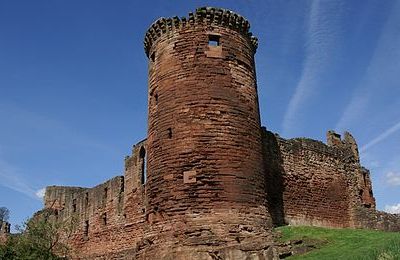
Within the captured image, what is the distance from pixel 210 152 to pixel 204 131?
69 cm

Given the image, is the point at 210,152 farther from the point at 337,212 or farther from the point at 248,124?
the point at 337,212

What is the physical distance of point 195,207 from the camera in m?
14.5

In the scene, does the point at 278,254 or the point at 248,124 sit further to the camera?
the point at 248,124

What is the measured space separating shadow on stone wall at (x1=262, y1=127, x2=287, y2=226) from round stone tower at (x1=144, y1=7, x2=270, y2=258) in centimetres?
286

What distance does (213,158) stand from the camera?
49.2ft

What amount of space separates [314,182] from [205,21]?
341 inches

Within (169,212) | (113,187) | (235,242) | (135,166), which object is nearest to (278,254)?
(235,242)

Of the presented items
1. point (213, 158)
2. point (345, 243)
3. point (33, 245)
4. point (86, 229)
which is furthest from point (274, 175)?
point (86, 229)

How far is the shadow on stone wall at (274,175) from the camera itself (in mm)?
18781

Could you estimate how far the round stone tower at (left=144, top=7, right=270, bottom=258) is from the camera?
47.8ft

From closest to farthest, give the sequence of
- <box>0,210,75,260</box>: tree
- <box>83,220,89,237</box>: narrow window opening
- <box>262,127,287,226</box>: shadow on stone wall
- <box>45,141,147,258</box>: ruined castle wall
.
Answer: <box>262,127,287,226</box>: shadow on stone wall < <box>0,210,75,260</box>: tree < <box>45,141,147,258</box>: ruined castle wall < <box>83,220,89,237</box>: narrow window opening

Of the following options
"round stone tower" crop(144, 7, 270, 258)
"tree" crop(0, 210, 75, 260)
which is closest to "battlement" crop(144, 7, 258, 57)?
"round stone tower" crop(144, 7, 270, 258)

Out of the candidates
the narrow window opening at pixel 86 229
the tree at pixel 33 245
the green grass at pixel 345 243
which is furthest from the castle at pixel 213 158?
the narrow window opening at pixel 86 229

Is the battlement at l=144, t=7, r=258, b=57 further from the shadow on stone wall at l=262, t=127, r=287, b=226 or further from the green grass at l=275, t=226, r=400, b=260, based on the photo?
the green grass at l=275, t=226, r=400, b=260
